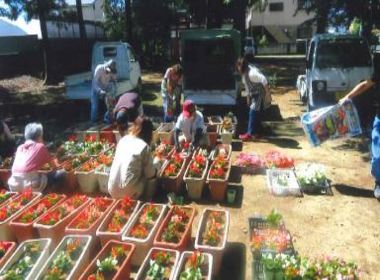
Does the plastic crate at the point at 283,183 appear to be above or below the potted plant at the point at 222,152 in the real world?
below

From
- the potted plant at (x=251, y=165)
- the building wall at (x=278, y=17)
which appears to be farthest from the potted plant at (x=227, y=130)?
the building wall at (x=278, y=17)

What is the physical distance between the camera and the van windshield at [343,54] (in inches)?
448

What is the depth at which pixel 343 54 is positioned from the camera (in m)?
11.5

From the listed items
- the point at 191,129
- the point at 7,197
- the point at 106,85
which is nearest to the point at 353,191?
the point at 191,129

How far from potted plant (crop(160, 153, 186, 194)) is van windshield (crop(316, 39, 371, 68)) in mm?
6115

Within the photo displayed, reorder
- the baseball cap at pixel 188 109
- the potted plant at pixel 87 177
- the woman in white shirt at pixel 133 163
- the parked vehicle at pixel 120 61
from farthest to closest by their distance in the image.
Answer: the parked vehicle at pixel 120 61 < the baseball cap at pixel 188 109 < the potted plant at pixel 87 177 < the woman in white shirt at pixel 133 163

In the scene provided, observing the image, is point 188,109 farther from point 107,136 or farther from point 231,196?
point 107,136

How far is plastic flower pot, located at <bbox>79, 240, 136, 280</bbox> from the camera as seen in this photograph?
168 inches

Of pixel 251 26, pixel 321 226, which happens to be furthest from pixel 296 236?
pixel 251 26

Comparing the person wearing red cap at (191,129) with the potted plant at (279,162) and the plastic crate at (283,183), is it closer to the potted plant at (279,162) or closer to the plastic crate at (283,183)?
the potted plant at (279,162)

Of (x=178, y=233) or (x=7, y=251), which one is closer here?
(x=7, y=251)

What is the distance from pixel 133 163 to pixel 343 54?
26.9ft

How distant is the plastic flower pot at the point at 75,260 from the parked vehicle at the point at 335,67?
8.20 meters

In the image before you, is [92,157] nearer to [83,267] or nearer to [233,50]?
[83,267]
